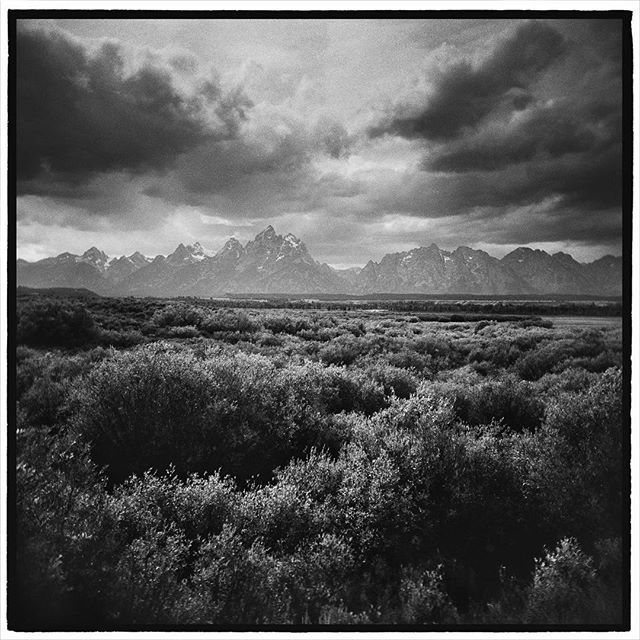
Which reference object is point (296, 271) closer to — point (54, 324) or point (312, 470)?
point (312, 470)

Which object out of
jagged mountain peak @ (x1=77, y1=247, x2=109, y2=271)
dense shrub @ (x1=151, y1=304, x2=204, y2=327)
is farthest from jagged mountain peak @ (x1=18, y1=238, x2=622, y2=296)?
dense shrub @ (x1=151, y1=304, x2=204, y2=327)

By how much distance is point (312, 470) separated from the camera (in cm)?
415

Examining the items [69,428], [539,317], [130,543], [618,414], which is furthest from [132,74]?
[618,414]

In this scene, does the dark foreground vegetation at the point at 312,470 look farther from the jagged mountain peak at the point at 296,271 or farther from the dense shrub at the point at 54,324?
the jagged mountain peak at the point at 296,271

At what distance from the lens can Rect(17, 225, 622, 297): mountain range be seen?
472cm

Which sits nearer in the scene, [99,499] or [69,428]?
[99,499]

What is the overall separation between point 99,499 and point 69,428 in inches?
45.2

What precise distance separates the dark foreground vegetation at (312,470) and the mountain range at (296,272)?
356mm

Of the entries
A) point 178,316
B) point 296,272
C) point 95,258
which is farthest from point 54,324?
point 296,272

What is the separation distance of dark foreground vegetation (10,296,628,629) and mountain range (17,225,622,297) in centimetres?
36

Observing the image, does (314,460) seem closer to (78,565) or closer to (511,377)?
(78,565)

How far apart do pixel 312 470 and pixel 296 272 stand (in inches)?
95.1

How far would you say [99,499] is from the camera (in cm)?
371

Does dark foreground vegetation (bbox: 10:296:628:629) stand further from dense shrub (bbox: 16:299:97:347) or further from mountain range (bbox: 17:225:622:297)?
mountain range (bbox: 17:225:622:297)
